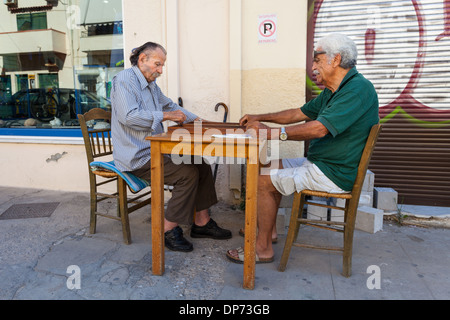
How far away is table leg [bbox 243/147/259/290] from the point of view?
7.23 feet

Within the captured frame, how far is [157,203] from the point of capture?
7.98ft

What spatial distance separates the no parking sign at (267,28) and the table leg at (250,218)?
196 cm

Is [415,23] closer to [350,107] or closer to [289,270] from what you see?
[350,107]

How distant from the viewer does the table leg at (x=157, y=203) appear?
92.9 inches

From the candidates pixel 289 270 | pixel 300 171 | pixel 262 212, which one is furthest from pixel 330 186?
pixel 289 270

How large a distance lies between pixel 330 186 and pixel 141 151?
1491 mm

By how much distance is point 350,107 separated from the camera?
227cm

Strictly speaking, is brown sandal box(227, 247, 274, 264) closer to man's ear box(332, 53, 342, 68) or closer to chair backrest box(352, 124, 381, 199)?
chair backrest box(352, 124, 381, 199)

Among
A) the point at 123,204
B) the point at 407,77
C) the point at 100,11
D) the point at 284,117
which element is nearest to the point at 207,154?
the point at 123,204

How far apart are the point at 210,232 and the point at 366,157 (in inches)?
59.6

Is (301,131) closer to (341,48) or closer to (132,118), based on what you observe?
(341,48)

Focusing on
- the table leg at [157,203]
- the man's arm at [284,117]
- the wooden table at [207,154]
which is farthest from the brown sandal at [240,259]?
the man's arm at [284,117]
